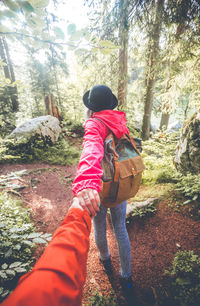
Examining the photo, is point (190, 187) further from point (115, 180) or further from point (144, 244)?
point (115, 180)

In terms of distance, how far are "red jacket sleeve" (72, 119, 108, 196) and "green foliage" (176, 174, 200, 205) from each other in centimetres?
297

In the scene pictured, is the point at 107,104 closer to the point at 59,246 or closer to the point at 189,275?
the point at 59,246

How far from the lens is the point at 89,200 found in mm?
923

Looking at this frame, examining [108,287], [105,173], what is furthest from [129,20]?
[108,287]

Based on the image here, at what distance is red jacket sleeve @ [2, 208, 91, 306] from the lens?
45 centimetres

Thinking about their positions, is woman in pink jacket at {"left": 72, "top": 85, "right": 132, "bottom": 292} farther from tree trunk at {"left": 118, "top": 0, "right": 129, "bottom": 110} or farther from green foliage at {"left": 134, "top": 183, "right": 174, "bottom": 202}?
tree trunk at {"left": 118, "top": 0, "right": 129, "bottom": 110}

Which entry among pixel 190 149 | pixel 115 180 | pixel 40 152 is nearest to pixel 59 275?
pixel 115 180

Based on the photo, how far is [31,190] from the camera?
16.0 feet

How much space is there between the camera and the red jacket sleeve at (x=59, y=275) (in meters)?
0.45

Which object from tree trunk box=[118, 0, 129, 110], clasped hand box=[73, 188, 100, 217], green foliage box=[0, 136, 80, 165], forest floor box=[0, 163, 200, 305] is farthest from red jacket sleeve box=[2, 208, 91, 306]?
green foliage box=[0, 136, 80, 165]

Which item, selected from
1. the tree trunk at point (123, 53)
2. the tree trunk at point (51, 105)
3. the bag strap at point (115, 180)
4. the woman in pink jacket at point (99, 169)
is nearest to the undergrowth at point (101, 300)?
the woman in pink jacket at point (99, 169)

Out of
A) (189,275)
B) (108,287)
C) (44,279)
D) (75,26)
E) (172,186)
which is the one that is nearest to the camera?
(44,279)

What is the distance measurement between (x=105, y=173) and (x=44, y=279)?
102 cm

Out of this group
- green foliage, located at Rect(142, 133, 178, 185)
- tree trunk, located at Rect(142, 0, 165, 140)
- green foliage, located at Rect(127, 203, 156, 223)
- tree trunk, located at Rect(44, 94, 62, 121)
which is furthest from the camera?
tree trunk, located at Rect(44, 94, 62, 121)
